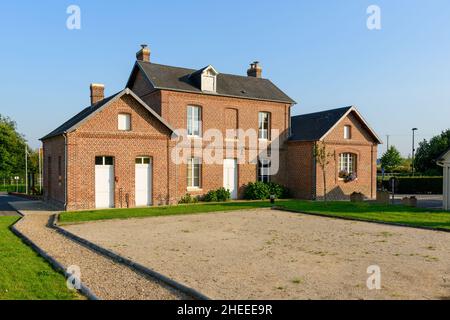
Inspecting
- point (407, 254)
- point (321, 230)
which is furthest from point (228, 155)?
Answer: point (407, 254)

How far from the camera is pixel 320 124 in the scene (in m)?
25.3

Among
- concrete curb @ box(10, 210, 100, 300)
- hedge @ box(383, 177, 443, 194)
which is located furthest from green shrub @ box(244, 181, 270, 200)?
hedge @ box(383, 177, 443, 194)

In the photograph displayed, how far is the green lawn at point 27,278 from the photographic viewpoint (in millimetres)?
6083

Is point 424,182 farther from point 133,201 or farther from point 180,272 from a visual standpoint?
point 180,272

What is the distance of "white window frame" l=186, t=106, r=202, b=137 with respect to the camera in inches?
878

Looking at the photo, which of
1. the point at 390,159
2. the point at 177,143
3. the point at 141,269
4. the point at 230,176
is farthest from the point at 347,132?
the point at 390,159

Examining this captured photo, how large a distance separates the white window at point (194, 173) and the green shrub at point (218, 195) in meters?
0.82

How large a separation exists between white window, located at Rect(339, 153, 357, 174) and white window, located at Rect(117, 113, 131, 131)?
44.8 ft

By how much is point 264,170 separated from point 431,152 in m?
31.6

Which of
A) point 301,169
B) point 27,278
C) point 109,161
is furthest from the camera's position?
point 301,169

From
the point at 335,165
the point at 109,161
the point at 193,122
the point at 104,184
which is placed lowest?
the point at 104,184

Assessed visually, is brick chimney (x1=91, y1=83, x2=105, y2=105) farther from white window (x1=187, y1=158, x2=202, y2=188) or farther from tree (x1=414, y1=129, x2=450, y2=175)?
tree (x1=414, y1=129, x2=450, y2=175)

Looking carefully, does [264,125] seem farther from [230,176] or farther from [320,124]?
[230,176]

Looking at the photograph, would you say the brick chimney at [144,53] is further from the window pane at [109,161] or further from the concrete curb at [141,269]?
the concrete curb at [141,269]
